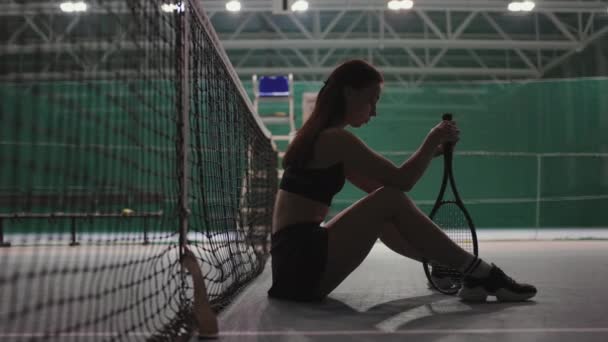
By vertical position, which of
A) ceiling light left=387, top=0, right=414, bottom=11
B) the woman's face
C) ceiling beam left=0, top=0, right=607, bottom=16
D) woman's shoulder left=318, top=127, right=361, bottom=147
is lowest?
woman's shoulder left=318, top=127, right=361, bottom=147

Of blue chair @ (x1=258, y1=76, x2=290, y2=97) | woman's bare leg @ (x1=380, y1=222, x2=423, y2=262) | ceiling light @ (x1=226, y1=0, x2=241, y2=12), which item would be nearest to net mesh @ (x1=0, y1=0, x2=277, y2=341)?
woman's bare leg @ (x1=380, y1=222, x2=423, y2=262)

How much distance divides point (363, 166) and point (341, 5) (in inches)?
337

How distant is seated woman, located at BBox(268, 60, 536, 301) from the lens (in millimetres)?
1945

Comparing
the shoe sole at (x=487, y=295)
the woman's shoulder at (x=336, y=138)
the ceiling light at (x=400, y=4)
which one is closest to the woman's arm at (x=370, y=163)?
the woman's shoulder at (x=336, y=138)

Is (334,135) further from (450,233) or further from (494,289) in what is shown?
(450,233)

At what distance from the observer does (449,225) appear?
8.85 feet

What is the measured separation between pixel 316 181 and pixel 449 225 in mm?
965

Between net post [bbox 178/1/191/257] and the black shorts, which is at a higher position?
net post [bbox 178/1/191/257]

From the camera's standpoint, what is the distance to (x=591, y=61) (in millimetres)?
11570

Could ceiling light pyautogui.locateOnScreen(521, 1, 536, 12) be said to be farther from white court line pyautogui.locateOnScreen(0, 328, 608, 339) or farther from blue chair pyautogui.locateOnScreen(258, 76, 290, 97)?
white court line pyautogui.locateOnScreen(0, 328, 608, 339)

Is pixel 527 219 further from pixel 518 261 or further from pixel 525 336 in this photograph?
pixel 525 336

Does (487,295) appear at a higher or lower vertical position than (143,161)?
lower

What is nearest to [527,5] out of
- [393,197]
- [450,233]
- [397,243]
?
[450,233]

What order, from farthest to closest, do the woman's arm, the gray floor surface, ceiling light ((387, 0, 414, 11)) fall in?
ceiling light ((387, 0, 414, 11)) < the woman's arm < the gray floor surface
